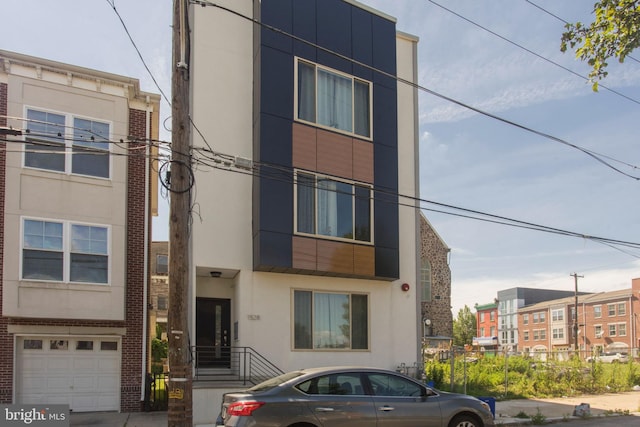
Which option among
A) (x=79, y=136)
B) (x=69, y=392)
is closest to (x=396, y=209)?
(x=79, y=136)

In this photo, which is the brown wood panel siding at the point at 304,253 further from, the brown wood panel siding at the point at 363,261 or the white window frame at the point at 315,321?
the brown wood panel siding at the point at 363,261

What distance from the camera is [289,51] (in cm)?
1620

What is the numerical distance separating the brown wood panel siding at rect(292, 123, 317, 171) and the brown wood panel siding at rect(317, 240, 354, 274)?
2109 millimetres

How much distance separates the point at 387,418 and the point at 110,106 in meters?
11.6

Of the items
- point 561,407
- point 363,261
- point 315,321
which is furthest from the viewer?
point 561,407

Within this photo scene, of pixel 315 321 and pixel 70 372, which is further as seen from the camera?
pixel 315 321

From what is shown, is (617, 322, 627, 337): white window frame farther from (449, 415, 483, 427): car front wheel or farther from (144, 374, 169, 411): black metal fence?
(449, 415, 483, 427): car front wheel

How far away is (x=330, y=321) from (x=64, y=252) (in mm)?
7190

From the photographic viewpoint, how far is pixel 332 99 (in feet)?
55.8

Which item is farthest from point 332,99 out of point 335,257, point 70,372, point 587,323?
point 587,323

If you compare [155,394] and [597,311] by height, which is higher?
[155,394]

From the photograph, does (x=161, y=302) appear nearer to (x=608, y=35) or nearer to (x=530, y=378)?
(x=530, y=378)

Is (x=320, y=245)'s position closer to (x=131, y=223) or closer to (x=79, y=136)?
(x=131, y=223)

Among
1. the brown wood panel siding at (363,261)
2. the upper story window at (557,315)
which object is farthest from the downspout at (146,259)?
the upper story window at (557,315)
